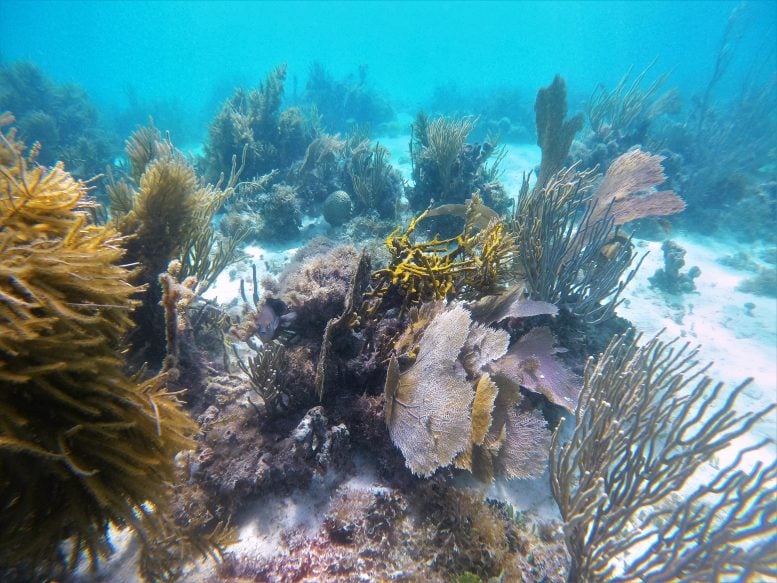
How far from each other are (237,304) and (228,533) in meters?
4.11

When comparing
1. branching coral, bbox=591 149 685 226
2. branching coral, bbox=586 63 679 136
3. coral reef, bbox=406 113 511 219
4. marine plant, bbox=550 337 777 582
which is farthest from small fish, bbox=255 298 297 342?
branching coral, bbox=586 63 679 136

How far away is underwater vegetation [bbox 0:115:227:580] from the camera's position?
1.50 m

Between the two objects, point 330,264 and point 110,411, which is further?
point 330,264

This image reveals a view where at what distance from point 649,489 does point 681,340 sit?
19.4 ft

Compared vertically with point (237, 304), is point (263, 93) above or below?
above

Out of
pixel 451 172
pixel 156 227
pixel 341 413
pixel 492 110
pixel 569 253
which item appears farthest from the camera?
pixel 492 110

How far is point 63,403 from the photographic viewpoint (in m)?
1.64

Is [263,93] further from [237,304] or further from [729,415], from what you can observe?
[729,415]

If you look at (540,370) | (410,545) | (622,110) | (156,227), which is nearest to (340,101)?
(622,110)

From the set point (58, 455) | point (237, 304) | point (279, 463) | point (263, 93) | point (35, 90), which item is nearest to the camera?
point (58, 455)

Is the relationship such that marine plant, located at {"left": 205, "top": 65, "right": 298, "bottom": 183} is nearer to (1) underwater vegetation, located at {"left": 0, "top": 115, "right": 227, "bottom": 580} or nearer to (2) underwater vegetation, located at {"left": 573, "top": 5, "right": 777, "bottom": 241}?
(1) underwater vegetation, located at {"left": 0, "top": 115, "right": 227, "bottom": 580}

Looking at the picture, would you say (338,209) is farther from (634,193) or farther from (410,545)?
(410,545)

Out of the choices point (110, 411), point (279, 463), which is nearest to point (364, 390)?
point (279, 463)

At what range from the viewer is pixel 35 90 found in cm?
1770
